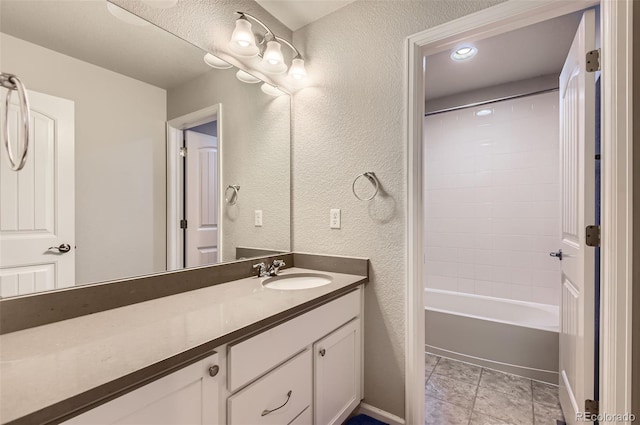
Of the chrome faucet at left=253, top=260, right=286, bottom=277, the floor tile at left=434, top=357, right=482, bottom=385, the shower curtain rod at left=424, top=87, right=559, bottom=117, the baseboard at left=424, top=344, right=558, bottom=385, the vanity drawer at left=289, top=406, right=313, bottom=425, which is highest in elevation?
the shower curtain rod at left=424, top=87, right=559, bottom=117

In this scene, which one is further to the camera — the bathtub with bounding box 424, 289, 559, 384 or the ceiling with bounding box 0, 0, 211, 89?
the bathtub with bounding box 424, 289, 559, 384

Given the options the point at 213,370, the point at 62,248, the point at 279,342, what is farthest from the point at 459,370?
the point at 62,248

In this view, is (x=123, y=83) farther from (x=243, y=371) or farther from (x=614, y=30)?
(x=614, y=30)

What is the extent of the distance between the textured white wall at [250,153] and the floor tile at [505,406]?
1.54 metres

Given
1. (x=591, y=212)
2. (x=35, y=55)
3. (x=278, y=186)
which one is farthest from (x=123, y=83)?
(x=591, y=212)

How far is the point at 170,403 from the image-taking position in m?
0.71

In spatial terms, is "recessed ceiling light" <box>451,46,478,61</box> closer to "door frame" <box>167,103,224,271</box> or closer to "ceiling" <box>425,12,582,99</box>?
"ceiling" <box>425,12,582,99</box>

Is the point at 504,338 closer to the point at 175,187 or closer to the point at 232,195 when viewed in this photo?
the point at 232,195

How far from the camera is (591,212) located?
1.23m

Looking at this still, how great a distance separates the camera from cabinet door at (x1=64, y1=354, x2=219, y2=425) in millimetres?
610

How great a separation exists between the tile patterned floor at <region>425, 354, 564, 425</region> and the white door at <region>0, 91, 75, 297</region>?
1920 millimetres

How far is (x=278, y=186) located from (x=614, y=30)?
1.67 m

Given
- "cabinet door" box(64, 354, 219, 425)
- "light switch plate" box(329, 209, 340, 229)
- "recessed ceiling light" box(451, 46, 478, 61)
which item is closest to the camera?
"cabinet door" box(64, 354, 219, 425)

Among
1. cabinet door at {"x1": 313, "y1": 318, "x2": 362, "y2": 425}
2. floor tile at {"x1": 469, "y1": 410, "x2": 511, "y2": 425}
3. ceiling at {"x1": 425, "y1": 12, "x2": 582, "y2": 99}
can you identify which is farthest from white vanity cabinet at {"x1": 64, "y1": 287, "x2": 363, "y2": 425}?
ceiling at {"x1": 425, "y1": 12, "x2": 582, "y2": 99}
